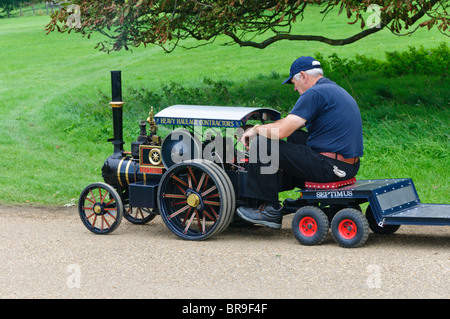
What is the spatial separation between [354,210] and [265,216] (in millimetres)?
891

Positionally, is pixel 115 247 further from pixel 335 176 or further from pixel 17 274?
pixel 335 176

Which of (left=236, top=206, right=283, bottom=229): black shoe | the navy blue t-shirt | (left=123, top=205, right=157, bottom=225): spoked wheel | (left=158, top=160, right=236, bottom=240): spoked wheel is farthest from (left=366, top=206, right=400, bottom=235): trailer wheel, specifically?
(left=123, top=205, right=157, bottom=225): spoked wheel

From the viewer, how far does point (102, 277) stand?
5633 millimetres

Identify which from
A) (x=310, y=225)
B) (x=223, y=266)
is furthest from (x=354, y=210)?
(x=223, y=266)

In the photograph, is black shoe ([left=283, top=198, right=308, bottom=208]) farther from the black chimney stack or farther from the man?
the black chimney stack

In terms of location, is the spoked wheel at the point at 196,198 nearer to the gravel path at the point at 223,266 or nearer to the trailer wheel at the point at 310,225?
the gravel path at the point at 223,266

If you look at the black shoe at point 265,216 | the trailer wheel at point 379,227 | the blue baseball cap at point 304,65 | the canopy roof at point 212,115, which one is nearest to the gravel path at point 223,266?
the trailer wheel at point 379,227

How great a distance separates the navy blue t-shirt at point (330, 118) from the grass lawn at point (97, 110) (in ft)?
7.99

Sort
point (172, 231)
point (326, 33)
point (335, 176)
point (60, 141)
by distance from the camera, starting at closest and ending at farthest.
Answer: point (335, 176), point (172, 231), point (60, 141), point (326, 33)

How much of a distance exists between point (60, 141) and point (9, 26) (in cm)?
3820

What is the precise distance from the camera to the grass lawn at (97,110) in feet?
33.7

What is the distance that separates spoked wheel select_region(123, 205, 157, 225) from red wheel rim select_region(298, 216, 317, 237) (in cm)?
199

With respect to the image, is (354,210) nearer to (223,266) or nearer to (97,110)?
(223,266)
